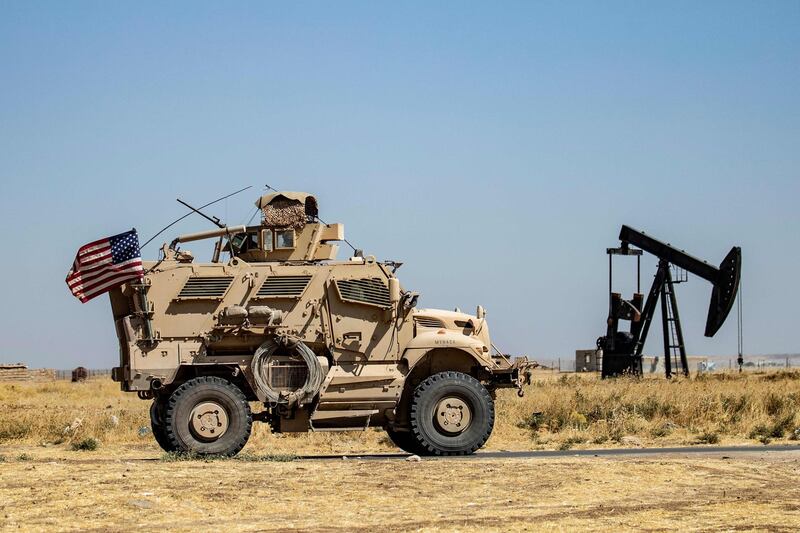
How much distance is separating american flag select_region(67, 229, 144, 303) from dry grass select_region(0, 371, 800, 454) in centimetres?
449

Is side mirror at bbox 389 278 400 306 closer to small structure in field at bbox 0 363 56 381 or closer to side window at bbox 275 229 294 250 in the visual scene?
side window at bbox 275 229 294 250

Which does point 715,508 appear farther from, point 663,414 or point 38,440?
point 38,440

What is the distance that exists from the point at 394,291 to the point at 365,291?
1.65 feet

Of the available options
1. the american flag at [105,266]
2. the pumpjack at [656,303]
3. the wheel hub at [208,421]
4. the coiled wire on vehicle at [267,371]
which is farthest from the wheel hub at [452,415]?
the pumpjack at [656,303]

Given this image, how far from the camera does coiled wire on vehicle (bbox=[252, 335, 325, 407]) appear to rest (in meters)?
21.2

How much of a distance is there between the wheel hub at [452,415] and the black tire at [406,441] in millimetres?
508

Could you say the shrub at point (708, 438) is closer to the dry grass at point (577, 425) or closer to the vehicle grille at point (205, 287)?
the dry grass at point (577, 425)

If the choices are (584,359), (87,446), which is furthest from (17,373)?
(87,446)

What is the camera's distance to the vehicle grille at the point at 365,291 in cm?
2191

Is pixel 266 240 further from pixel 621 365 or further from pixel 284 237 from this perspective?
pixel 621 365

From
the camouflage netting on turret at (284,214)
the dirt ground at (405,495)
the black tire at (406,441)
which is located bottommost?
the dirt ground at (405,495)

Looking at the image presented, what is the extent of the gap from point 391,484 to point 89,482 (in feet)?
12.5

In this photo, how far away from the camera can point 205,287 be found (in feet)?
70.5

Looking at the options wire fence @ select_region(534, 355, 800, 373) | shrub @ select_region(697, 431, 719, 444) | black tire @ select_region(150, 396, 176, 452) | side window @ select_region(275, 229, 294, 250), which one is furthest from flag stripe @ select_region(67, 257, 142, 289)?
wire fence @ select_region(534, 355, 800, 373)
